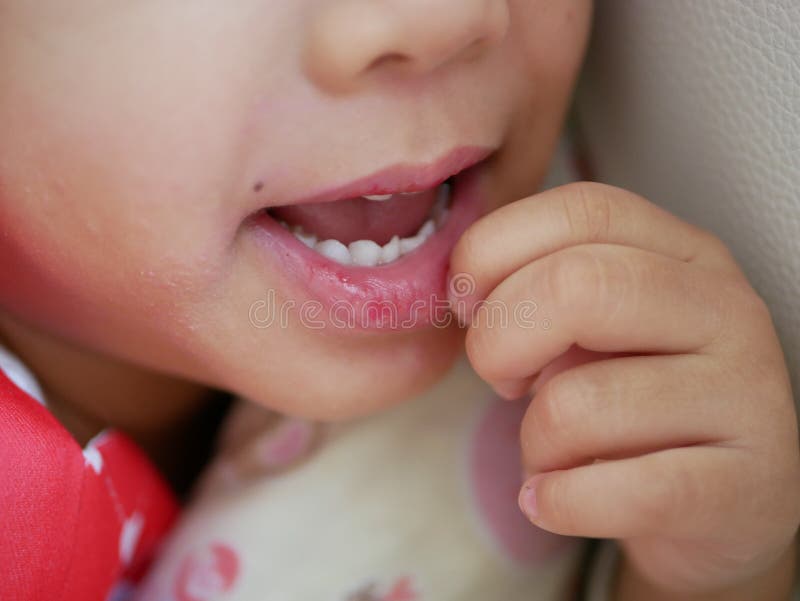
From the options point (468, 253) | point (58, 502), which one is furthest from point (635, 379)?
point (58, 502)

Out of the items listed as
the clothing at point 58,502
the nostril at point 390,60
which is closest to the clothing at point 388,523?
the clothing at point 58,502

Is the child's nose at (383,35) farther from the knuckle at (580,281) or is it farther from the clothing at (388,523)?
the clothing at (388,523)

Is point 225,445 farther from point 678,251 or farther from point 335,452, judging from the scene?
point 678,251

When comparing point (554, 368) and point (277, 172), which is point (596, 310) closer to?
point (554, 368)

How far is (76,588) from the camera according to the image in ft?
1.88

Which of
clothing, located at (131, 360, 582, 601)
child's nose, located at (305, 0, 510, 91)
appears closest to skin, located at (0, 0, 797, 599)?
child's nose, located at (305, 0, 510, 91)

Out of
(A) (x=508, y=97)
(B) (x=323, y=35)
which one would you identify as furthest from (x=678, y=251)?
(B) (x=323, y=35)

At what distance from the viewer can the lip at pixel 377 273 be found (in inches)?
22.5

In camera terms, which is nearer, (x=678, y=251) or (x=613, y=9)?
(x=678, y=251)

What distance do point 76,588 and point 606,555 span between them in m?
0.38

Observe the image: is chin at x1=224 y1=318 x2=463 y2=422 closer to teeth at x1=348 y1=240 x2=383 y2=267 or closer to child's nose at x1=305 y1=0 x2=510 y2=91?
teeth at x1=348 y1=240 x2=383 y2=267

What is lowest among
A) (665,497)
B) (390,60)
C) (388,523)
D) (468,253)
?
(388,523)

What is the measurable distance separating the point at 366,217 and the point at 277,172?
13cm

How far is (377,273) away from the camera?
1.99 feet
